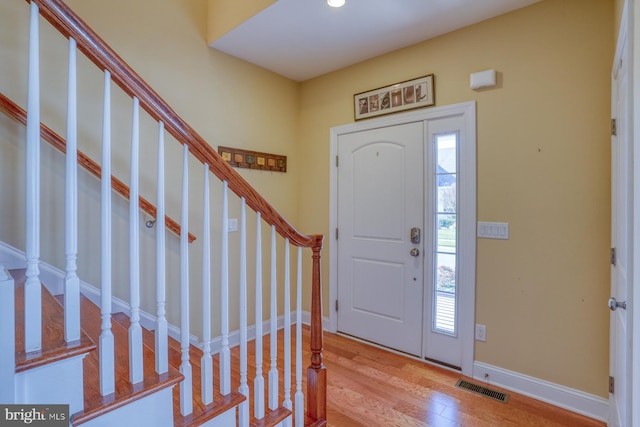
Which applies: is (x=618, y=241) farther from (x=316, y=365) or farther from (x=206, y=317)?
(x=206, y=317)

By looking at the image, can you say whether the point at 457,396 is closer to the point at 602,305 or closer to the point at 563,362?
the point at 563,362

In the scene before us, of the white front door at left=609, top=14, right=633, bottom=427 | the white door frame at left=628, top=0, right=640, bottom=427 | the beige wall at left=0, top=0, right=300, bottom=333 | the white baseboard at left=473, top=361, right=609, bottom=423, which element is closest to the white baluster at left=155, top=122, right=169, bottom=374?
the beige wall at left=0, top=0, right=300, bottom=333

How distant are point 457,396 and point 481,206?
1302mm

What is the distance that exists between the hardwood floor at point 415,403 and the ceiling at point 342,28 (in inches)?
102

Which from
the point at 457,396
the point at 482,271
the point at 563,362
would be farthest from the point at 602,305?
the point at 457,396

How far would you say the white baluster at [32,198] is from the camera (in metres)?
0.86

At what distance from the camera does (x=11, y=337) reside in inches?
32.6

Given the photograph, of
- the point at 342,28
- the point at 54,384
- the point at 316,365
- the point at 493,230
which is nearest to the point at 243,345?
the point at 316,365

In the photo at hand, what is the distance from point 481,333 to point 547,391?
0.48 meters

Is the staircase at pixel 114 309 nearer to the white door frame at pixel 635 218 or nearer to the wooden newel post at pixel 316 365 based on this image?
the wooden newel post at pixel 316 365

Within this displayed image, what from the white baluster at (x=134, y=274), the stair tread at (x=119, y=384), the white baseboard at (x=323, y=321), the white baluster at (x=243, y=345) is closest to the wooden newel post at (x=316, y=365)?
the white baluster at (x=243, y=345)

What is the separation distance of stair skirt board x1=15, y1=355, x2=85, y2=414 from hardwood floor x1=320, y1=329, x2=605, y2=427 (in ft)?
4.59

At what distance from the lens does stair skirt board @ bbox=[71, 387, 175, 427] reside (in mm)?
971

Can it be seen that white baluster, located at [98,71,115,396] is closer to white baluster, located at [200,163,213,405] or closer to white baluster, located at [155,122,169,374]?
white baluster, located at [155,122,169,374]
